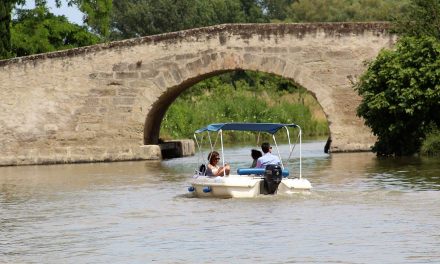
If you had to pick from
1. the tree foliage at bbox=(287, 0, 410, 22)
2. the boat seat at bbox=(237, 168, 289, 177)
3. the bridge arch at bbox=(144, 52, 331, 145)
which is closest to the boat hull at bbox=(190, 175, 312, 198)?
the boat seat at bbox=(237, 168, 289, 177)

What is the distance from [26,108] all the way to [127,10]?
143 feet

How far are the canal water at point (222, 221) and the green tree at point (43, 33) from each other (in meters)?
14.5

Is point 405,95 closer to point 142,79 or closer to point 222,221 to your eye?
point 142,79

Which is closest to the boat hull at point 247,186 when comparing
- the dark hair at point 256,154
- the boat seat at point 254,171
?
the boat seat at point 254,171

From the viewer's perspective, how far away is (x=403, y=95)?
90.8 ft

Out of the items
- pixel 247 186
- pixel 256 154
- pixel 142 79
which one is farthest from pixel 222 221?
pixel 142 79

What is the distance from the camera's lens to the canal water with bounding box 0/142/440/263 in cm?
1372

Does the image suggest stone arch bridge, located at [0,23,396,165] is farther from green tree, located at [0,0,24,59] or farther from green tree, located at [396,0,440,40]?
green tree, located at [0,0,24,59]

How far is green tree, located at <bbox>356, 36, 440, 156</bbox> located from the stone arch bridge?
1.46 metres

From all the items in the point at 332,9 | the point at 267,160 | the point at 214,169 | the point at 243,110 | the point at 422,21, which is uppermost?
the point at 332,9

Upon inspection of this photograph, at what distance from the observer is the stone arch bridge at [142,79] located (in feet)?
100

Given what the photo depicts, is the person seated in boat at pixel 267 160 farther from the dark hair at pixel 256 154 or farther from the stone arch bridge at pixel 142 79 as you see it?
the stone arch bridge at pixel 142 79

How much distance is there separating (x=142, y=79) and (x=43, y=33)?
29.9 ft

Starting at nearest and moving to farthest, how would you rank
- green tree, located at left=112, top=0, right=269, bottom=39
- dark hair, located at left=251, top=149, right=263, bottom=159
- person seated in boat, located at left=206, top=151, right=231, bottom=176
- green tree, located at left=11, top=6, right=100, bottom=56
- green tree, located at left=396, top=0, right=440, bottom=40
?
person seated in boat, located at left=206, top=151, right=231, bottom=176 → dark hair, located at left=251, top=149, right=263, bottom=159 → green tree, located at left=396, top=0, right=440, bottom=40 → green tree, located at left=11, top=6, right=100, bottom=56 → green tree, located at left=112, top=0, right=269, bottom=39
